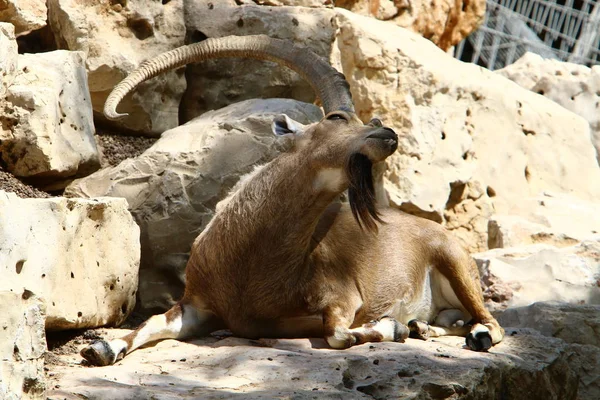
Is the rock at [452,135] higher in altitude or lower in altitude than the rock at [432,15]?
lower

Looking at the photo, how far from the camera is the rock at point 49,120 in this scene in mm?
5914

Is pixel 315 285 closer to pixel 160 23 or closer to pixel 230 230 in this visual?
pixel 230 230

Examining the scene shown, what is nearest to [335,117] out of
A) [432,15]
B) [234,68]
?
[234,68]

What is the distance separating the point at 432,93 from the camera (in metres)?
8.72

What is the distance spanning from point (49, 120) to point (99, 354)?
1.94m

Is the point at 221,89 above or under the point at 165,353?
above

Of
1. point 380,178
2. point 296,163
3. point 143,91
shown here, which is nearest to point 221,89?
point 143,91

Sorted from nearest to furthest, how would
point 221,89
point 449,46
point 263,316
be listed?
point 263,316 < point 221,89 < point 449,46

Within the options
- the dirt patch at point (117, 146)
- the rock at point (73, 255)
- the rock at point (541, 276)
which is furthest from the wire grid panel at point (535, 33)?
the rock at point (73, 255)

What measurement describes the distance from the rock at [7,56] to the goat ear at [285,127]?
1544mm

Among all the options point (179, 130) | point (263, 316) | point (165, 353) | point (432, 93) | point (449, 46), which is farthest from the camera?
point (449, 46)

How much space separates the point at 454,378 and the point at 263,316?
47.2 inches

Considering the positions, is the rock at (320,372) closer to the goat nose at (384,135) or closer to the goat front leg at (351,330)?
the goat front leg at (351,330)

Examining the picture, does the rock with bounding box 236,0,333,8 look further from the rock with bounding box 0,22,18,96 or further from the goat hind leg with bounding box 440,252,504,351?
the goat hind leg with bounding box 440,252,504,351
